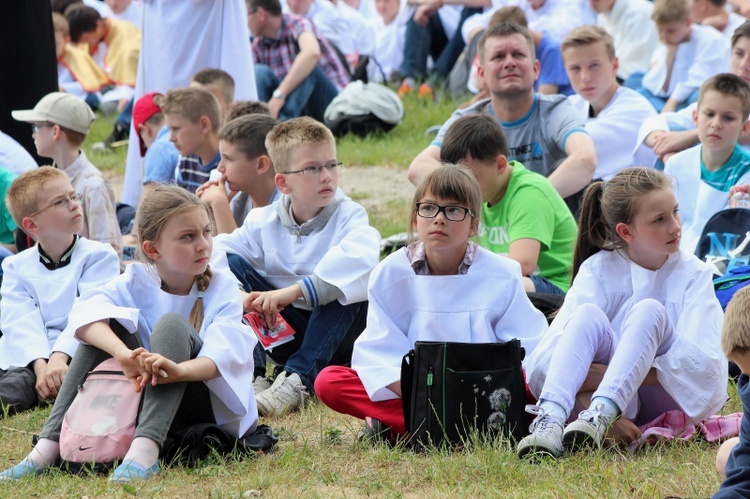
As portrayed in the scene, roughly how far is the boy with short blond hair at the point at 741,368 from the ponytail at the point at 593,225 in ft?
3.83

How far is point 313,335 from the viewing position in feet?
15.9

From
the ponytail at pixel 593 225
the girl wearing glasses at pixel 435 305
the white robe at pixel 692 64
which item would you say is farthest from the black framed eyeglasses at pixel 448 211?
the white robe at pixel 692 64

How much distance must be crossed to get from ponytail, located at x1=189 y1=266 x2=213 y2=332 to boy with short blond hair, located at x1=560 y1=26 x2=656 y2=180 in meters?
3.19

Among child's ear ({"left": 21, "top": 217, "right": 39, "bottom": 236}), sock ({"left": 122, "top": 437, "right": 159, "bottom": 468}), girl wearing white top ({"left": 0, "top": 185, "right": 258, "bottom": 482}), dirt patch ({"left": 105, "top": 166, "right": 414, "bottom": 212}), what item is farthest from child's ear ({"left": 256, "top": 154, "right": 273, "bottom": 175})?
dirt patch ({"left": 105, "top": 166, "right": 414, "bottom": 212})

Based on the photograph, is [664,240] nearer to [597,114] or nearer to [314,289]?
[314,289]

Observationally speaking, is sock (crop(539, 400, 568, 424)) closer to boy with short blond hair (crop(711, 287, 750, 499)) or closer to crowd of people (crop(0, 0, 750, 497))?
crowd of people (crop(0, 0, 750, 497))

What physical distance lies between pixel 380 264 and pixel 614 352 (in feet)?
2.94

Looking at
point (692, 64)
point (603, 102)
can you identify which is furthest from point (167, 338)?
point (692, 64)

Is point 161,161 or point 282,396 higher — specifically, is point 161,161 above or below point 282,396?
above

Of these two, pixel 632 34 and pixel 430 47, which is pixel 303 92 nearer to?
pixel 430 47

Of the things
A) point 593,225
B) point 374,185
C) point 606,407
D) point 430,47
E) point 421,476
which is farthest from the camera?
point 430,47

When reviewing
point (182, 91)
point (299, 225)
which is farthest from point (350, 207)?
point (182, 91)

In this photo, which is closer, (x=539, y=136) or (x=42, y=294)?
(x=42, y=294)

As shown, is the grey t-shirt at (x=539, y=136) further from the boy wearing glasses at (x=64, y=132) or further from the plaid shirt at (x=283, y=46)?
the plaid shirt at (x=283, y=46)
